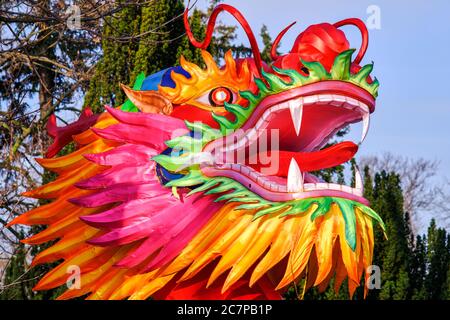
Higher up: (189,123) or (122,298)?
(189,123)

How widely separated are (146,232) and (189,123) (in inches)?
27.2

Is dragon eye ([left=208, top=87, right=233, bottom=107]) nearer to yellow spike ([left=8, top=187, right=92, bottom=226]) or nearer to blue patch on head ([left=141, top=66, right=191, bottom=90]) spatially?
blue patch on head ([left=141, top=66, right=191, bottom=90])

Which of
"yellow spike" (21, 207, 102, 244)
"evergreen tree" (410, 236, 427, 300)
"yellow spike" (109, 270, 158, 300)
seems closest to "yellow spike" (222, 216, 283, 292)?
"yellow spike" (109, 270, 158, 300)

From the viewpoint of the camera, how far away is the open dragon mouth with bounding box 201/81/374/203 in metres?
4.56

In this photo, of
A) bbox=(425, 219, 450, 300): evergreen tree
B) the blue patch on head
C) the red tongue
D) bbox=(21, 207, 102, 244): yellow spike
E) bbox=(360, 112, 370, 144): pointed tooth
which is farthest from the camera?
bbox=(425, 219, 450, 300): evergreen tree

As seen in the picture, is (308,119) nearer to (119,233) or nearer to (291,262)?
(291,262)

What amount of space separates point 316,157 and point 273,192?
1.26 feet

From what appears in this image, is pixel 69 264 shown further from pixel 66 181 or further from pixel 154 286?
pixel 154 286

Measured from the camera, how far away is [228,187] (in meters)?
4.70

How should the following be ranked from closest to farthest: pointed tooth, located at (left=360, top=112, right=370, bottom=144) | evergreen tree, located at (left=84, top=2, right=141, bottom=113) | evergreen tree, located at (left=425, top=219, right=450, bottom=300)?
pointed tooth, located at (left=360, top=112, right=370, bottom=144), evergreen tree, located at (left=84, top=2, right=141, bottom=113), evergreen tree, located at (left=425, top=219, right=450, bottom=300)
